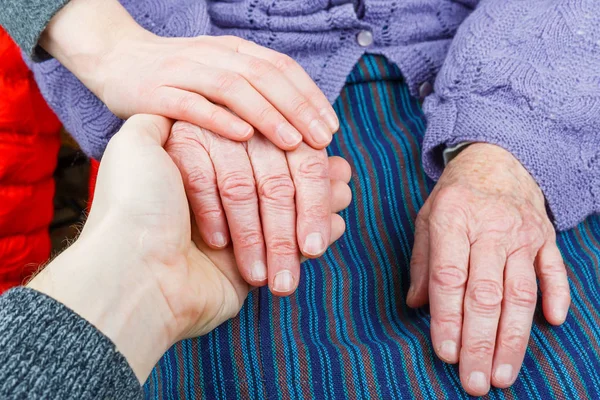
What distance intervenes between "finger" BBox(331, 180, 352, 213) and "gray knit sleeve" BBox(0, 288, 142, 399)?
349mm

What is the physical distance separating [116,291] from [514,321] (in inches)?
18.9

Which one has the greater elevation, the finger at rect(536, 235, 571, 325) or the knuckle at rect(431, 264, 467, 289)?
the knuckle at rect(431, 264, 467, 289)

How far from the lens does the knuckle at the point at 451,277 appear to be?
0.72 metres

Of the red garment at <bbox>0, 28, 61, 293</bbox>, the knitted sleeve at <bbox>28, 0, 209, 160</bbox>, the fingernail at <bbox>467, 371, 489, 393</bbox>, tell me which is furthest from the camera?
the red garment at <bbox>0, 28, 61, 293</bbox>

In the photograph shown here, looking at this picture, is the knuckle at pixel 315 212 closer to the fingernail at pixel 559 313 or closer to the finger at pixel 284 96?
the finger at pixel 284 96

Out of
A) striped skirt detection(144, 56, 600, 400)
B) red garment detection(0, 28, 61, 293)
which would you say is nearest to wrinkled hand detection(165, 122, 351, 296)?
striped skirt detection(144, 56, 600, 400)

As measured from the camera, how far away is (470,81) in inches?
36.5

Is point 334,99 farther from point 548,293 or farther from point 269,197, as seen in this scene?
point 548,293

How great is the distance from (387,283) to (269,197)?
257 mm

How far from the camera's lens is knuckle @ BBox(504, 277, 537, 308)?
0.71 m

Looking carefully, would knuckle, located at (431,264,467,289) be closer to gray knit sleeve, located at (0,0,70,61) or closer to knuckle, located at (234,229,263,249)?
knuckle, located at (234,229,263,249)

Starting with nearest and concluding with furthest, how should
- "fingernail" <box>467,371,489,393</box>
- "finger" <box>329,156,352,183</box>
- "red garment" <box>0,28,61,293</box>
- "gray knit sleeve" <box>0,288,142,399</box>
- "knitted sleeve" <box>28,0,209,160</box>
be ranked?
1. "gray knit sleeve" <box>0,288,142,399</box>
2. "fingernail" <box>467,371,489,393</box>
3. "finger" <box>329,156,352,183</box>
4. "knitted sleeve" <box>28,0,209,160</box>
5. "red garment" <box>0,28,61,293</box>

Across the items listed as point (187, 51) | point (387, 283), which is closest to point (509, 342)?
point (387, 283)

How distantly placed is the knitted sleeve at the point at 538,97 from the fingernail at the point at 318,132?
0.83 ft
